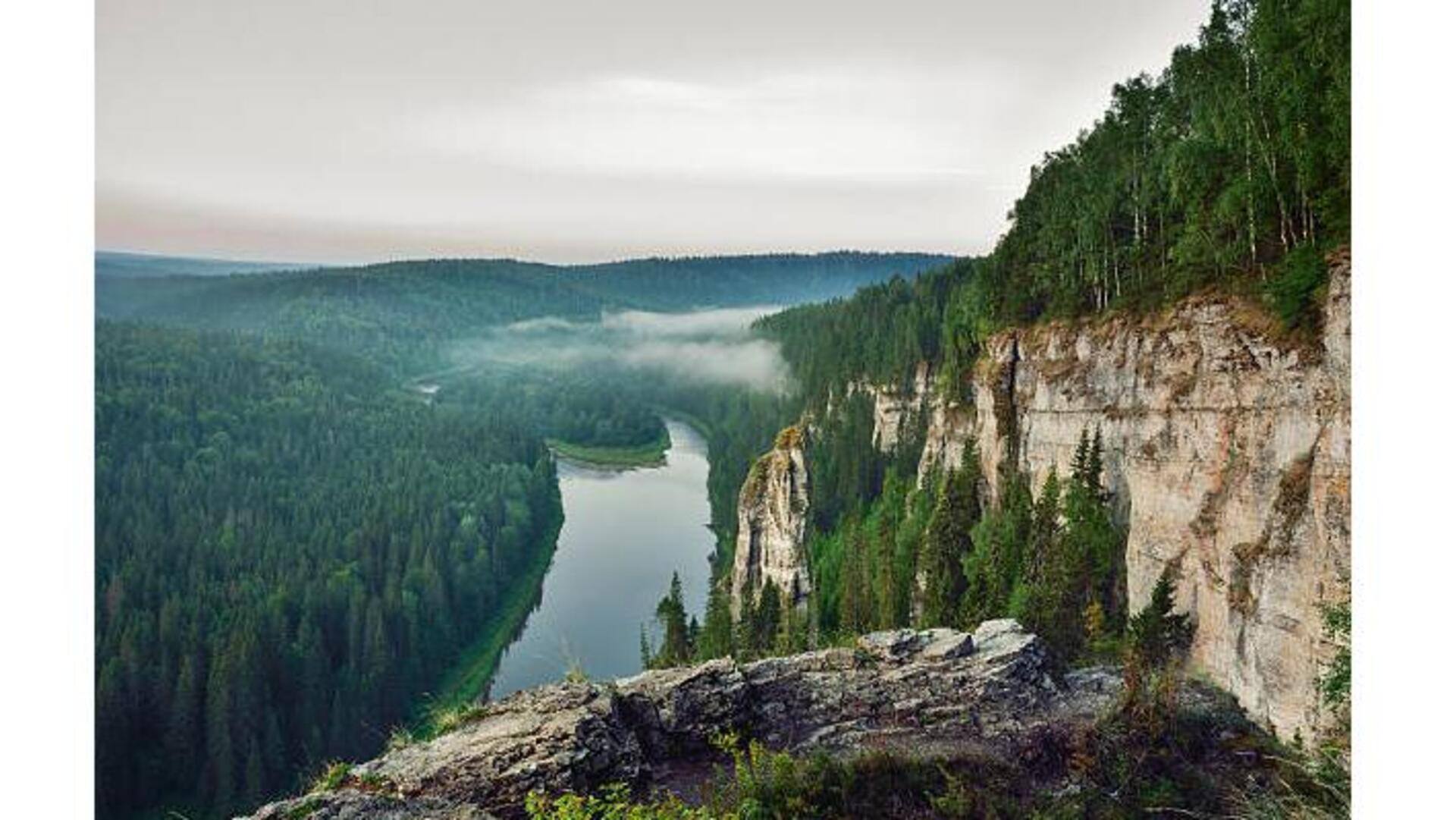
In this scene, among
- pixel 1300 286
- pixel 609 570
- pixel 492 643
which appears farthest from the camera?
pixel 609 570

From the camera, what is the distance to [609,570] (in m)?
23.9

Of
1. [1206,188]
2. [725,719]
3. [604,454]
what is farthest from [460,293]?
[725,719]

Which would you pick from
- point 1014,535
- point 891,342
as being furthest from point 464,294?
point 1014,535

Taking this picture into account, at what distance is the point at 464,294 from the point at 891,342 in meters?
13.2

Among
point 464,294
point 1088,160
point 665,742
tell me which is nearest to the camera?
point 665,742

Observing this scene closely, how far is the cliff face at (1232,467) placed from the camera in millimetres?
6066

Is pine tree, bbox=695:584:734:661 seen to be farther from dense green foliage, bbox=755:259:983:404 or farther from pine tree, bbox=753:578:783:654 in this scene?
dense green foliage, bbox=755:259:983:404

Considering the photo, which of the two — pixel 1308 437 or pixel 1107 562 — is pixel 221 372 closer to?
pixel 1107 562

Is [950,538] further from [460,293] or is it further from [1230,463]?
[460,293]

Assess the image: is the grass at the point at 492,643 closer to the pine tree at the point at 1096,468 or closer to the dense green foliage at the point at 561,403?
the dense green foliage at the point at 561,403

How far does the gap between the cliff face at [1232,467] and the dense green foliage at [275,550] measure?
8.72m

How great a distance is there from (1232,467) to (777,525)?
37.1ft
